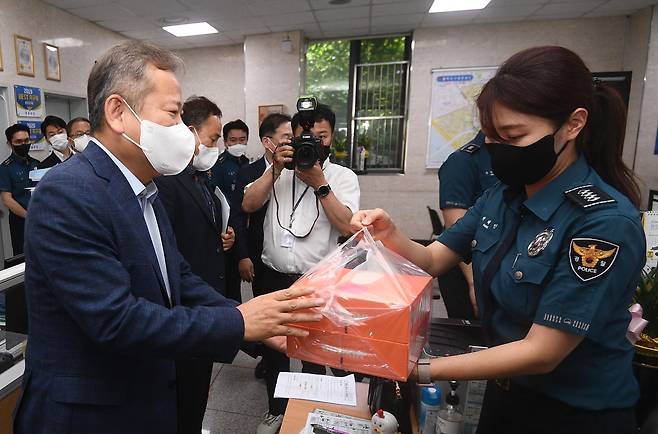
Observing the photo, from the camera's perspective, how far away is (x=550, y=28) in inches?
192

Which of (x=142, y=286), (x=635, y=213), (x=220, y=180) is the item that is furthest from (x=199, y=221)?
(x=220, y=180)

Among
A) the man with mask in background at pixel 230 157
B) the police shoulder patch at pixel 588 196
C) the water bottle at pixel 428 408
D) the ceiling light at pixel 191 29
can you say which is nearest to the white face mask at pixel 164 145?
the police shoulder patch at pixel 588 196

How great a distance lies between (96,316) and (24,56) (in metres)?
4.96

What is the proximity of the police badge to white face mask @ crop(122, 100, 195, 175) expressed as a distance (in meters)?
0.88

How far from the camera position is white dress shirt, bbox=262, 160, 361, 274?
5.81 feet

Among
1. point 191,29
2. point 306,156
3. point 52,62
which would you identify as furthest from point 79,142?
point 306,156

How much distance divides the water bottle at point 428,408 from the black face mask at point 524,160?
72 centimetres

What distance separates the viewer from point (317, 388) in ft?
4.19

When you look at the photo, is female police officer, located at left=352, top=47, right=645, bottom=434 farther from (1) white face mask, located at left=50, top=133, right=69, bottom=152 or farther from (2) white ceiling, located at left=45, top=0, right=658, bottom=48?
(1) white face mask, located at left=50, top=133, right=69, bottom=152

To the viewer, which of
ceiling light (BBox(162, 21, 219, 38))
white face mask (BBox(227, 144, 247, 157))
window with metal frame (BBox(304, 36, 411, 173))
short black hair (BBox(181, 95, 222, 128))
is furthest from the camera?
window with metal frame (BBox(304, 36, 411, 173))

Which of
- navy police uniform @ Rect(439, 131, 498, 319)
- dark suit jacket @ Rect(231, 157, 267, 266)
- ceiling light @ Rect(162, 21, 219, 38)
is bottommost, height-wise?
dark suit jacket @ Rect(231, 157, 267, 266)

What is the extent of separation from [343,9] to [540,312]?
4577mm

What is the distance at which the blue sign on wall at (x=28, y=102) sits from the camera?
4.22 m

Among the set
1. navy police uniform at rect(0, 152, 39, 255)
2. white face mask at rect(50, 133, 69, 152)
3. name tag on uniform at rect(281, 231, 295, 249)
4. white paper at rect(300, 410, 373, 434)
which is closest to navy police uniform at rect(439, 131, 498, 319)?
name tag on uniform at rect(281, 231, 295, 249)
